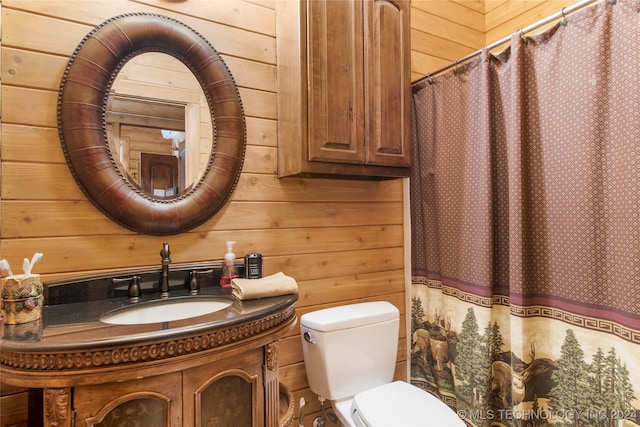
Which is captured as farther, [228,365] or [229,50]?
[229,50]

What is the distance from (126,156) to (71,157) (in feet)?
0.55

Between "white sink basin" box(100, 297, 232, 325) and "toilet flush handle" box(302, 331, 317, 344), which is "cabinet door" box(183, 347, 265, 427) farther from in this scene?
"toilet flush handle" box(302, 331, 317, 344)

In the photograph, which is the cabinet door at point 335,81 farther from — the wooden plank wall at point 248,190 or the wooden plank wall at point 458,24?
the wooden plank wall at point 458,24

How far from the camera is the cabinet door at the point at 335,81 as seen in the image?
136 centimetres

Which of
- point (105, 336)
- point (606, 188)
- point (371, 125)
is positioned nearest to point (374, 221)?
point (371, 125)

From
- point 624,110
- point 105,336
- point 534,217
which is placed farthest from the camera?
point 534,217

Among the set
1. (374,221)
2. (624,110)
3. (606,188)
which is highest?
(624,110)

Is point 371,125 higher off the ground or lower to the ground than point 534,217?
higher

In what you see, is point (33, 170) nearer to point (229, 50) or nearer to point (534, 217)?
point (229, 50)

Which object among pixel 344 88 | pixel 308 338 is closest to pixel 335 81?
pixel 344 88

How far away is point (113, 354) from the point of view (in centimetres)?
77

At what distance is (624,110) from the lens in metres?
1.07

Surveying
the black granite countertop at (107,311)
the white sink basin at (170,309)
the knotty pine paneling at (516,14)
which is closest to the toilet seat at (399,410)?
the black granite countertop at (107,311)

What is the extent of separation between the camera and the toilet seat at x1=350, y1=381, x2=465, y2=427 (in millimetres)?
1208
